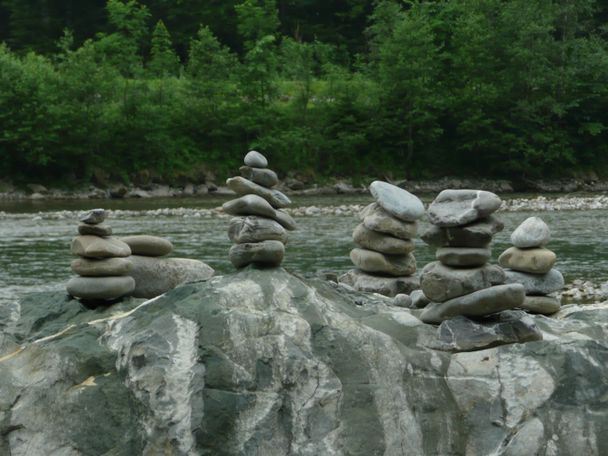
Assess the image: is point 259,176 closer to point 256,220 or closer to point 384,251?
point 256,220

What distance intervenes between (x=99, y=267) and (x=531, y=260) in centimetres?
406

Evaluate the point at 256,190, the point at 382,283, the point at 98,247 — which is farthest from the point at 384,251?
the point at 98,247

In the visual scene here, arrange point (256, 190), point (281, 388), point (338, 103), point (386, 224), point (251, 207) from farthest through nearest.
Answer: point (338, 103), point (386, 224), point (256, 190), point (251, 207), point (281, 388)

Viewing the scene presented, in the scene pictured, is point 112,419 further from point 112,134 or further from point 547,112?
point 547,112

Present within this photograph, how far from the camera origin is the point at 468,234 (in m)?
8.27

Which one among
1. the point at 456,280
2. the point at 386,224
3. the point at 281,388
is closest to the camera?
the point at 281,388

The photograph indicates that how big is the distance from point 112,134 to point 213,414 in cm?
4777

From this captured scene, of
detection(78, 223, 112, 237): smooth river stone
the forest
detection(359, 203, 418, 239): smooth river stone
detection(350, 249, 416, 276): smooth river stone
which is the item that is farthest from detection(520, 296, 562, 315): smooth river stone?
the forest

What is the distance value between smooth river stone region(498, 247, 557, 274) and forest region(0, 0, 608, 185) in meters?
43.0

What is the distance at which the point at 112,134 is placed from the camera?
53500 millimetres

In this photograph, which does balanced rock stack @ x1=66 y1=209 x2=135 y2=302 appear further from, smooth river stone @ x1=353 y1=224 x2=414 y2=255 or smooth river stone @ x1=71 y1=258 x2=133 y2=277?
smooth river stone @ x1=353 y1=224 x2=414 y2=255

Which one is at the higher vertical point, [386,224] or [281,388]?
[386,224]

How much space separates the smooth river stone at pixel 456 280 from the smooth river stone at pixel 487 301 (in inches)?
3.5

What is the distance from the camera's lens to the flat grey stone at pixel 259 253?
27.4ft
